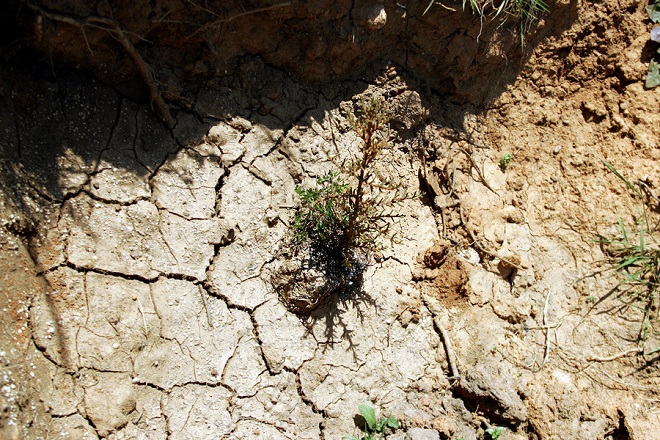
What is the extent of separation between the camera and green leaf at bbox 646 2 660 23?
3730 millimetres

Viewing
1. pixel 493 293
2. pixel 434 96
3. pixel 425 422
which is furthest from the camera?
pixel 434 96

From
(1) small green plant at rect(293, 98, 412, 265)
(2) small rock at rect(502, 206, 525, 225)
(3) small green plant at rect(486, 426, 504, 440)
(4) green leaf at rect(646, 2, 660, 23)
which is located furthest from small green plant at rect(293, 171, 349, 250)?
(4) green leaf at rect(646, 2, 660, 23)

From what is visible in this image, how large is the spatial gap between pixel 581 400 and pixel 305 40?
104 inches

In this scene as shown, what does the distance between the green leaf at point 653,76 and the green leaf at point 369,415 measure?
2.87 m

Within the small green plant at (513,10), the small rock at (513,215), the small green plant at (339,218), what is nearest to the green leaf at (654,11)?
the small green plant at (513,10)

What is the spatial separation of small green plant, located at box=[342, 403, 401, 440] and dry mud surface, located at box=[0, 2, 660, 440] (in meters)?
0.06

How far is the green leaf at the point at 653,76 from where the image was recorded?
375 cm

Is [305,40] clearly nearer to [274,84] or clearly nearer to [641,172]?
[274,84]

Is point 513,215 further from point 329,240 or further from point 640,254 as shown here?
point 329,240

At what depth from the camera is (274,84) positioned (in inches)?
129

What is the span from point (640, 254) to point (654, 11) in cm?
166

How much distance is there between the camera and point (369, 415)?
2.88 metres

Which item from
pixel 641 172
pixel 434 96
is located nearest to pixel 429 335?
pixel 434 96

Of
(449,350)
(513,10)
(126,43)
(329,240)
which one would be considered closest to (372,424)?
(449,350)
